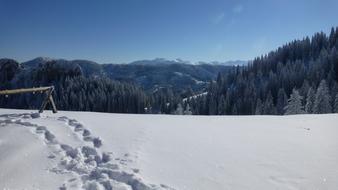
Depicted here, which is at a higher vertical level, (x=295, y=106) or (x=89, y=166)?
(x=295, y=106)

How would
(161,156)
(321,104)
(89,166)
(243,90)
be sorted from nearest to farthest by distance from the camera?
(89,166) → (161,156) → (321,104) → (243,90)

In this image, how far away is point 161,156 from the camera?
8016 mm

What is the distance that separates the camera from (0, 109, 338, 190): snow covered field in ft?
20.7

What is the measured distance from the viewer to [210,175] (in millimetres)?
6684

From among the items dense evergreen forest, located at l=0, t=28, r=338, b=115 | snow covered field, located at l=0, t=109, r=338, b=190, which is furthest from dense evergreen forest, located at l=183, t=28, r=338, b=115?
snow covered field, located at l=0, t=109, r=338, b=190

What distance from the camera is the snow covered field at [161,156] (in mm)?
6301

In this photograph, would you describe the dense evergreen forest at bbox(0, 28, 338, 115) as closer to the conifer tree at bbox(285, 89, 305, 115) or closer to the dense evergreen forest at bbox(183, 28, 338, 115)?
the dense evergreen forest at bbox(183, 28, 338, 115)

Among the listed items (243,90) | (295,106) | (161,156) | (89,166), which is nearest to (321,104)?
(295,106)

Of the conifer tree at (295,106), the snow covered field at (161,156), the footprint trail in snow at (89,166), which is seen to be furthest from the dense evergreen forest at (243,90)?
the footprint trail in snow at (89,166)

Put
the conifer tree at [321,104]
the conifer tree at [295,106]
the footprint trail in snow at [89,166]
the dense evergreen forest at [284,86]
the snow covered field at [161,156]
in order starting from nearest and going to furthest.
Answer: the footprint trail in snow at [89,166] < the snow covered field at [161,156] < the conifer tree at [295,106] < the conifer tree at [321,104] < the dense evergreen forest at [284,86]

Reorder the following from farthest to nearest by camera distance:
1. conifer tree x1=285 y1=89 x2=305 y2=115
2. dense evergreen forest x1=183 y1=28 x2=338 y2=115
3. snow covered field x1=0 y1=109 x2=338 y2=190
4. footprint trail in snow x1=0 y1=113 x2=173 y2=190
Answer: dense evergreen forest x1=183 y1=28 x2=338 y2=115 → conifer tree x1=285 y1=89 x2=305 y2=115 → snow covered field x1=0 y1=109 x2=338 y2=190 → footprint trail in snow x1=0 y1=113 x2=173 y2=190

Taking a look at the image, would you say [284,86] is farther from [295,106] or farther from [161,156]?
[161,156]

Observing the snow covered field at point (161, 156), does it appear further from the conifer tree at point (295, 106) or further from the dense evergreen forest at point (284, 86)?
the dense evergreen forest at point (284, 86)

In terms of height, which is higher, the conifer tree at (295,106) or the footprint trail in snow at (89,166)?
the conifer tree at (295,106)
